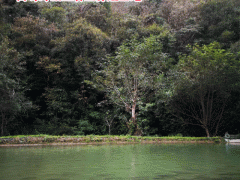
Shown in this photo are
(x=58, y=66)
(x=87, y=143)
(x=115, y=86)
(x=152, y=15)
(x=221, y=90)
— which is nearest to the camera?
(x=87, y=143)

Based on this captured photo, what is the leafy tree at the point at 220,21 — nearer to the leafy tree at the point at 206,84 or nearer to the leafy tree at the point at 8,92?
the leafy tree at the point at 206,84

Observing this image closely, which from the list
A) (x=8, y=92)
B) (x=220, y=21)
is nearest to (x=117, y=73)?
(x=8, y=92)

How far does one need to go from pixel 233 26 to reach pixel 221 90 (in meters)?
9.69

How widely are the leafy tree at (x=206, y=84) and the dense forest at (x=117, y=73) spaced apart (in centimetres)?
6

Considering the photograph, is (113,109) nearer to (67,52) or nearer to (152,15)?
(67,52)

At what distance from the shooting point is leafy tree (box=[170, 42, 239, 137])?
47.1 feet

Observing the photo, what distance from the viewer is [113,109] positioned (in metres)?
19.0

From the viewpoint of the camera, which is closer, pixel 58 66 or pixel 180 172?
pixel 180 172

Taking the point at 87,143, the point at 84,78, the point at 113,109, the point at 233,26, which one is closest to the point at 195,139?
the point at 87,143

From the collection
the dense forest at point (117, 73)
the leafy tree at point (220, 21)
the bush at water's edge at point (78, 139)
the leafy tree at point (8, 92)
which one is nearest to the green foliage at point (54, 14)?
the dense forest at point (117, 73)

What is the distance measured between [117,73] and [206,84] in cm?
643

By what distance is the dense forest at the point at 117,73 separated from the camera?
15.0 metres

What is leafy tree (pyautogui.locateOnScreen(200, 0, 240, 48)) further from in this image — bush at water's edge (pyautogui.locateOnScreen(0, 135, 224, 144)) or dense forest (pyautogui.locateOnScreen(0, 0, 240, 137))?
bush at water's edge (pyautogui.locateOnScreen(0, 135, 224, 144))

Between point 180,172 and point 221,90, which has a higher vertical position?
point 221,90
